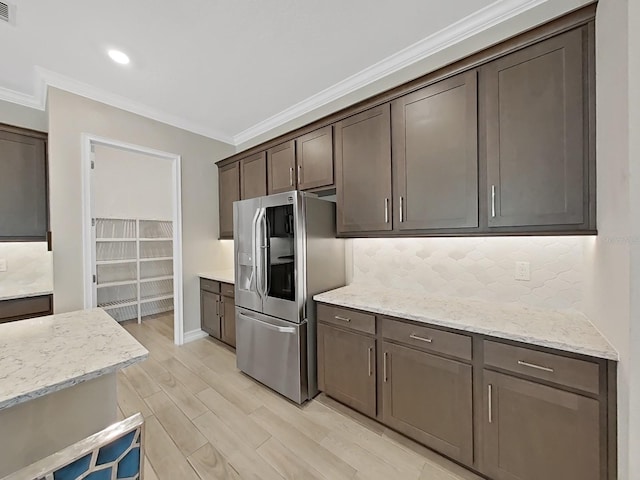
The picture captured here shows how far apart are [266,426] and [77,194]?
274cm

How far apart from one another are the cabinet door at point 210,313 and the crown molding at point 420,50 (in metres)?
2.48

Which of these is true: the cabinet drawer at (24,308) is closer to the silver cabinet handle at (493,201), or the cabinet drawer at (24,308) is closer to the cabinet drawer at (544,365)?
the cabinet drawer at (544,365)

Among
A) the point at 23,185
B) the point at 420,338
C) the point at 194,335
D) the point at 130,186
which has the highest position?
the point at 130,186

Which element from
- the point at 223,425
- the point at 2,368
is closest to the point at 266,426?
the point at 223,425

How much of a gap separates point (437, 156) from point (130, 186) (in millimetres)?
4861

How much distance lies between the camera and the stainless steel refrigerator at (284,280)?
2148 mm

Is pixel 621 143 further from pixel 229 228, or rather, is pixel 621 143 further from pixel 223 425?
pixel 229 228

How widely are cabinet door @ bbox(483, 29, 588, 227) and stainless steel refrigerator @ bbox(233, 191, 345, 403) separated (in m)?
1.29

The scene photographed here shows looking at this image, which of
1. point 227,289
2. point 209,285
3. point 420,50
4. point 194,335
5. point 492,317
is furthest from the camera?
point 194,335

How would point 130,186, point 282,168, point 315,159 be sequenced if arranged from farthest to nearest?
point 130,186 < point 282,168 < point 315,159

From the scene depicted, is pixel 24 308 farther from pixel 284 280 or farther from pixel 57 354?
pixel 284 280

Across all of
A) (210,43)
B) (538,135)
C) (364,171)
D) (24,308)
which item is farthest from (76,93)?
(538,135)

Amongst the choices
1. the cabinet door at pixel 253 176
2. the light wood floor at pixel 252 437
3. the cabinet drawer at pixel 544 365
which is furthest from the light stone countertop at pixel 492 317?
the cabinet door at pixel 253 176

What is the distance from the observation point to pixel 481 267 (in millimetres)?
1917
